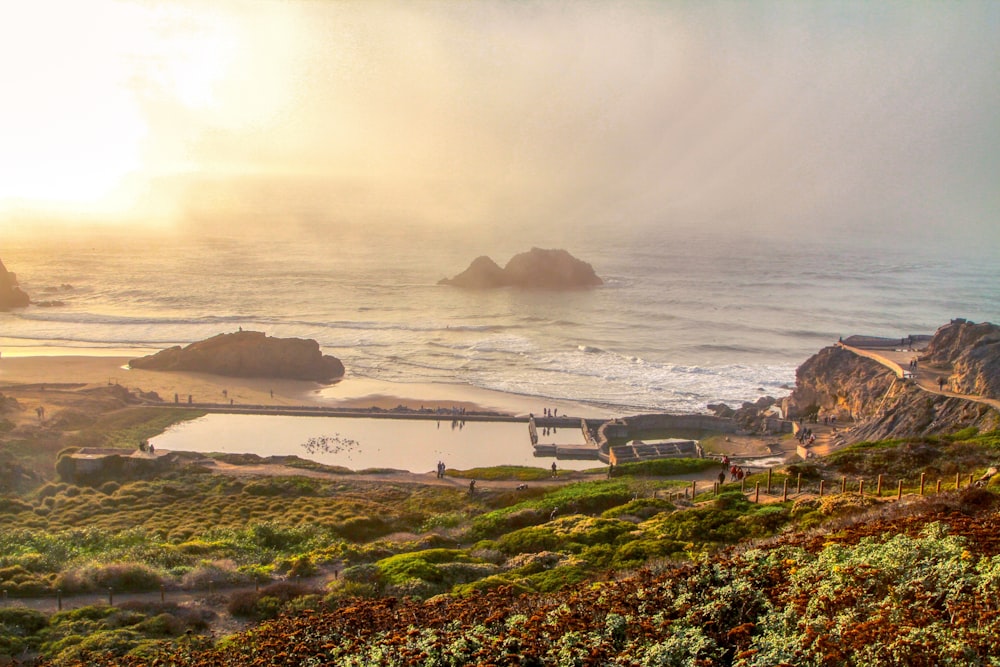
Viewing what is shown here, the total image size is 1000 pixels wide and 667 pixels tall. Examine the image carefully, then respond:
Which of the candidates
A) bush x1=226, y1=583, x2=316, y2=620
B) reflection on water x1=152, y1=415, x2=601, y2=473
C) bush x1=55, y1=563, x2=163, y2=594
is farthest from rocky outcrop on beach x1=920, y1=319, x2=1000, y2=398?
bush x1=55, y1=563, x2=163, y2=594

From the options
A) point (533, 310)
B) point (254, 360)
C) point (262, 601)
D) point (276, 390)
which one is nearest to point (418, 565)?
point (262, 601)

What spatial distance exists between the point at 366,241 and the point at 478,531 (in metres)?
167

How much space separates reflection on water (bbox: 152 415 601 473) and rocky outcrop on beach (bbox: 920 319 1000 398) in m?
14.3

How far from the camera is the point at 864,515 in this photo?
46.0 ft

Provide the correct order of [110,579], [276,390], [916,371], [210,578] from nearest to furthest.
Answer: [110,579] → [210,578] → [916,371] → [276,390]

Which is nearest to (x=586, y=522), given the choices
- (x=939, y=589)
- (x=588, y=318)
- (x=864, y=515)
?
(x=864, y=515)

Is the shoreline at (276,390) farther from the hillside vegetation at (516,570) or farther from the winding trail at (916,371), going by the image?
the hillside vegetation at (516,570)

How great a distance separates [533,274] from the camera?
106 meters

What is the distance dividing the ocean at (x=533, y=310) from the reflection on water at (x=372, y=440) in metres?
9.63

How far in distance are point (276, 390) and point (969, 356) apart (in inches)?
1370

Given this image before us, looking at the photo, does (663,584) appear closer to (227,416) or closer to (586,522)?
(586,522)

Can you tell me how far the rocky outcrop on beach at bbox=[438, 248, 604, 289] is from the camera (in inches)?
4131

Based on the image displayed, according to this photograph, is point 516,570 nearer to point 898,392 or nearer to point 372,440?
point 372,440

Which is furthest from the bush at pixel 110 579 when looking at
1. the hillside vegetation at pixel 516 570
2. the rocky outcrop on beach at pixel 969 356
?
the rocky outcrop on beach at pixel 969 356
